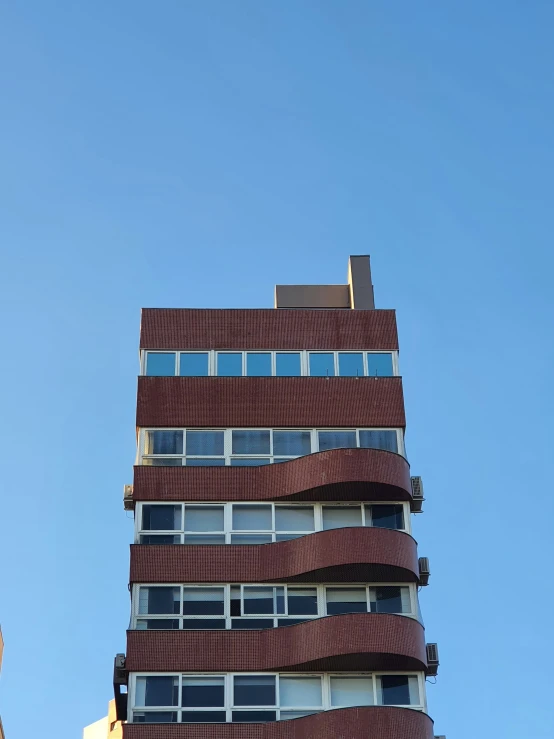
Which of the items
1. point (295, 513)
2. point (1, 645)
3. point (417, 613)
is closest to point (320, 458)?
point (295, 513)

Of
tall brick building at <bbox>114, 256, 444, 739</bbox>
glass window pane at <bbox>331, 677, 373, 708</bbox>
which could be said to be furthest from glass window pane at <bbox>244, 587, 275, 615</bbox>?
glass window pane at <bbox>331, 677, 373, 708</bbox>

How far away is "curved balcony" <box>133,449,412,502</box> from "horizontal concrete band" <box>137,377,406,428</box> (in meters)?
1.91

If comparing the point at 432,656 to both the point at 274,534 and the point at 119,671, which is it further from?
the point at 119,671

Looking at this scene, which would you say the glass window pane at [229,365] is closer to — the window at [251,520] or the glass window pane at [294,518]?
the window at [251,520]

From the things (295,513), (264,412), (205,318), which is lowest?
(295,513)

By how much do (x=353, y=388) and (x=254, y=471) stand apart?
16.1 feet

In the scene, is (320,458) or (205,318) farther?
(205,318)

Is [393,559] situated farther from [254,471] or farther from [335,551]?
[254,471]

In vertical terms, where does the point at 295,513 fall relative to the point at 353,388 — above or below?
below

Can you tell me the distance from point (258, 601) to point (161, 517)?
461 cm

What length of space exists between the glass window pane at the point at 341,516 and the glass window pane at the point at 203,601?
4574mm

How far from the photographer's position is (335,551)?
4944 cm

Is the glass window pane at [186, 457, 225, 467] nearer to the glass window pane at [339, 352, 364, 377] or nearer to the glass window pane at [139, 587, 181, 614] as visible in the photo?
the glass window pane at [139, 587, 181, 614]

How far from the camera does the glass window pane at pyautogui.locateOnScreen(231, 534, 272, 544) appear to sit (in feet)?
167
